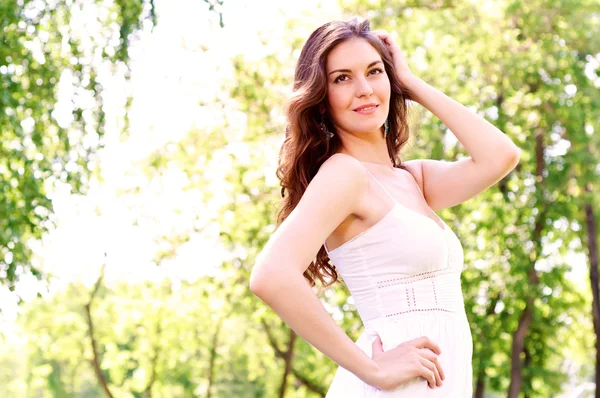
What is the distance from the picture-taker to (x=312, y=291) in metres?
1.96

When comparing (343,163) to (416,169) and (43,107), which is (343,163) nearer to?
(416,169)

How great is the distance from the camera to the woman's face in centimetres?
222

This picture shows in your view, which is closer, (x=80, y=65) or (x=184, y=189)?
(x=80, y=65)

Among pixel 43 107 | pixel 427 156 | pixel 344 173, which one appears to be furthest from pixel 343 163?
pixel 427 156

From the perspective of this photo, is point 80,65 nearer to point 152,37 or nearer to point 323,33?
point 152,37

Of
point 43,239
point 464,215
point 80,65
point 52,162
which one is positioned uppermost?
point 80,65

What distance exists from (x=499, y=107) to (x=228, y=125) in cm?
429

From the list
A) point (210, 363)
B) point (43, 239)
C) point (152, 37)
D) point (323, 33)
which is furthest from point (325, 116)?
point (210, 363)

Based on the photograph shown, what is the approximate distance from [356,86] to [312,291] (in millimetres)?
557

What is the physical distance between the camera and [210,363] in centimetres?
1886

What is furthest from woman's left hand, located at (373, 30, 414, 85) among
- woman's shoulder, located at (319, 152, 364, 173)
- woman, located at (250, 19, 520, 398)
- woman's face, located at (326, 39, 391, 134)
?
woman's shoulder, located at (319, 152, 364, 173)

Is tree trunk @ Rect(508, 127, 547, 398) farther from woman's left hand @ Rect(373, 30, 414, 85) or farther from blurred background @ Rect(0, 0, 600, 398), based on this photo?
woman's left hand @ Rect(373, 30, 414, 85)

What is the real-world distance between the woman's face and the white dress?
0.66 ft

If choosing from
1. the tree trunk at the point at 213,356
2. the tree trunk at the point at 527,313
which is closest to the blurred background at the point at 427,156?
the tree trunk at the point at 527,313
